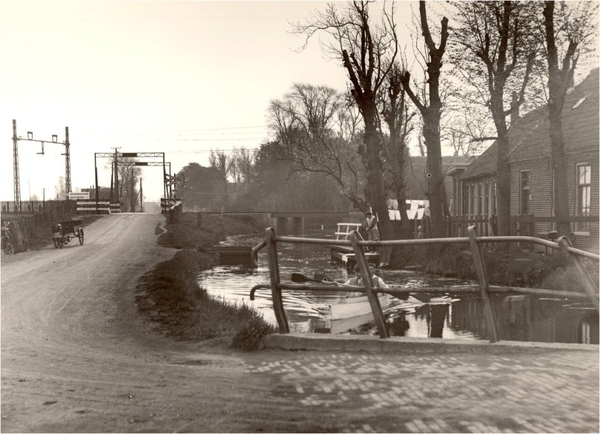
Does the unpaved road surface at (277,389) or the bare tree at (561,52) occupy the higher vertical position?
the bare tree at (561,52)

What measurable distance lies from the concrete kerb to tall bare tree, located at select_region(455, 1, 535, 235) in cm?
1352

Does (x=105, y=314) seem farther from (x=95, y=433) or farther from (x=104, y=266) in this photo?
(x=104, y=266)

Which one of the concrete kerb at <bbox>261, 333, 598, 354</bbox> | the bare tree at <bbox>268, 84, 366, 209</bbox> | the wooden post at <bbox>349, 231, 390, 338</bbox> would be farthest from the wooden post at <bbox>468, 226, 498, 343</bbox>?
the bare tree at <bbox>268, 84, 366, 209</bbox>

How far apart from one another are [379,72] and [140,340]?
22.0m

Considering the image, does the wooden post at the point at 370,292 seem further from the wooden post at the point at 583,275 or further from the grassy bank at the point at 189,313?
the wooden post at the point at 583,275

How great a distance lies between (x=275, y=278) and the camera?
298 inches

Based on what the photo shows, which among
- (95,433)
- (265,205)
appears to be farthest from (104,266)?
(265,205)

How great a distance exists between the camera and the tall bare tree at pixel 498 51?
19.2m

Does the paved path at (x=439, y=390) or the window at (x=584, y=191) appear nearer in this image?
the paved path at (x=439, y=390)

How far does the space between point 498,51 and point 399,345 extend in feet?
49.5

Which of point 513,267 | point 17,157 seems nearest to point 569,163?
point 513,267

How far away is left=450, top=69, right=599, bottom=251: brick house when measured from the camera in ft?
71.3

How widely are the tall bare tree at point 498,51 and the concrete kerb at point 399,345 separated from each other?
1352 centimetres

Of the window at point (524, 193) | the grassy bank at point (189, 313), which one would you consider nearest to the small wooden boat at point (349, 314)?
the grassy bank at point (189, 313)
